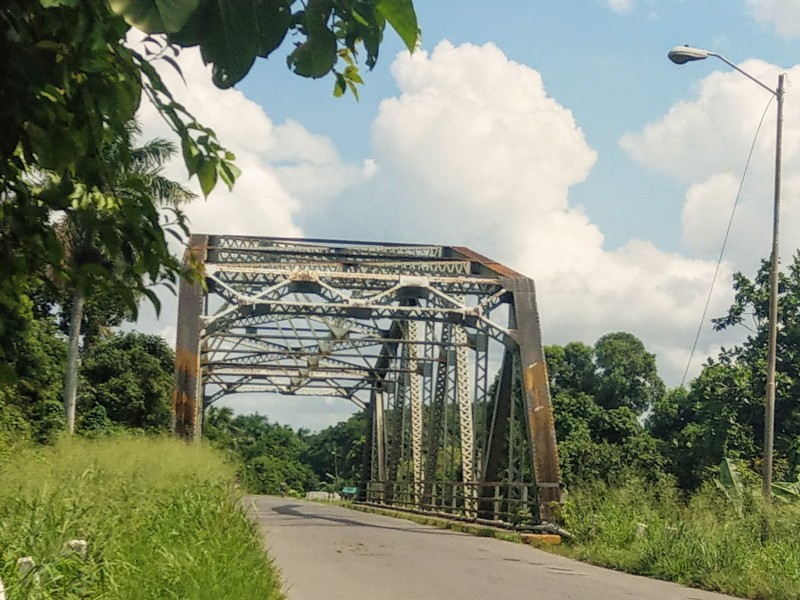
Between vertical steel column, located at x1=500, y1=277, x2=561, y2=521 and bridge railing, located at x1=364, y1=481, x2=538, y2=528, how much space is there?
11.0 inches

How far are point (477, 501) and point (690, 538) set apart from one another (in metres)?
7.78

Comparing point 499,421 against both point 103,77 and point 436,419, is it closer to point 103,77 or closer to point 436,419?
point 436,419

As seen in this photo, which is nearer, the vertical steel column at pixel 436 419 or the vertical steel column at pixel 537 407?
the vertical steel column at pixel 537 407

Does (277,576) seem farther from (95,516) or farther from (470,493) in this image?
(470,493)

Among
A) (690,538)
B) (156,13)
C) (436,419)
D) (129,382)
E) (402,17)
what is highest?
(129,382)

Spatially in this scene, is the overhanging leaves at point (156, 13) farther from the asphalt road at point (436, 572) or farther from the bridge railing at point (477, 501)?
the bridge railing at point (477, 501)

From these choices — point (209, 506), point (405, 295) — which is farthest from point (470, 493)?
point (209, 506)

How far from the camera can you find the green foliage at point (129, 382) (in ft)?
113

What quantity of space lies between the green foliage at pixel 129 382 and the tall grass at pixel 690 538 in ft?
68.3

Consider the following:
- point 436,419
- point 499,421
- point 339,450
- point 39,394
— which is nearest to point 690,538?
point 499,421

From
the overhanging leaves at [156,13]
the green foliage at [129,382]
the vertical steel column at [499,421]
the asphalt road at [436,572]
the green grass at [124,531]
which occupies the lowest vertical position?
the asphalt road at [436,572]

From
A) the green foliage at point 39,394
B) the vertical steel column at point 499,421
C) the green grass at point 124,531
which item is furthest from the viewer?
the green foliage at point 39,394

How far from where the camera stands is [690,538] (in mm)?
12656


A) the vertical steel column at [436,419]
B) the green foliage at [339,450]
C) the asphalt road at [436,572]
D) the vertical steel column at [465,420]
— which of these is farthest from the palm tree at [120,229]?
the green foliage at [339,450]
